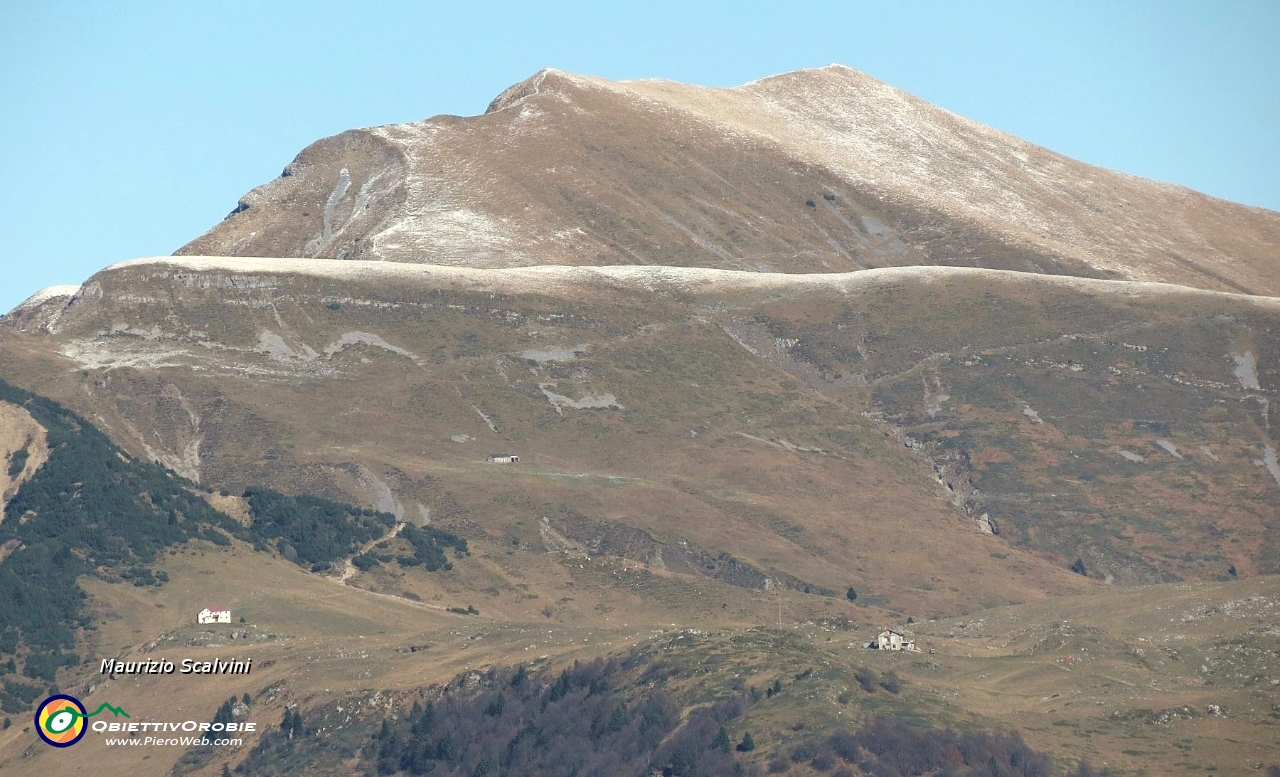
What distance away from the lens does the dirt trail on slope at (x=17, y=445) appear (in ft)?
509

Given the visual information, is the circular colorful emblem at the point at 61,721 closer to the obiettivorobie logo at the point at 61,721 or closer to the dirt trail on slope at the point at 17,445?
the obiettivorobie logo at the point at 61,721

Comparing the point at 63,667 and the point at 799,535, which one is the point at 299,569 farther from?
the point at 799,535

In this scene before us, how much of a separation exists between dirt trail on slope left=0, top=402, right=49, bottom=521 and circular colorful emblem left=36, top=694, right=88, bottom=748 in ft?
190

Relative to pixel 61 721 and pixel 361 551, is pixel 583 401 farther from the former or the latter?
pixel 61 721

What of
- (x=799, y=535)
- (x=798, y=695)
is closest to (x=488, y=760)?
(x=798, y=695)

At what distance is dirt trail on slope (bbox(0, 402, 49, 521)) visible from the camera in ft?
509

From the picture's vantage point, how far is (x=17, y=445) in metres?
161

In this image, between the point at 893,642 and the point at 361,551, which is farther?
the point at 361,551

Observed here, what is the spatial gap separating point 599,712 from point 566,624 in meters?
42.4

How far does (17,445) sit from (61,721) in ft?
229

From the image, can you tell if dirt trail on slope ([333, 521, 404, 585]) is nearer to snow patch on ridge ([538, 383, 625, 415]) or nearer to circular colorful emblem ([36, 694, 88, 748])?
snow patch on ridge ([538, 383, 625, 415])

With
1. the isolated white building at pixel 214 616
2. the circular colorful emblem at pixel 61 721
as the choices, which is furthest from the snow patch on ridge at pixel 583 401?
the circular colorful emblem at pixel 61 721

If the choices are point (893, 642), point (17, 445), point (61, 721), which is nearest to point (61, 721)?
point (61, 721)

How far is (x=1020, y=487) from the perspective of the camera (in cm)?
18938
